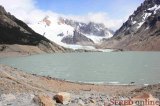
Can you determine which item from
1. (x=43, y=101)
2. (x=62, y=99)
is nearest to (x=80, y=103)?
(x=62, y=99)

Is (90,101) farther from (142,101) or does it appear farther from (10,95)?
(10,95)

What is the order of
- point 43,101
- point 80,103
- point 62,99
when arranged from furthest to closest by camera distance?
point 80,103 → point 62,99 → point 43,101

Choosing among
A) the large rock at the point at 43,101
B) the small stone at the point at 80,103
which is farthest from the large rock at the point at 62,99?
the small stone at the point at 80,103

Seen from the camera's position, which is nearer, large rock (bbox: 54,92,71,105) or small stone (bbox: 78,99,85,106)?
large rock (bbox: 54,92,71,105)

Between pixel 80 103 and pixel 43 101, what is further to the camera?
pixel 80 103

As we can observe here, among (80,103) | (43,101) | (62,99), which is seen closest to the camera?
(43,101)

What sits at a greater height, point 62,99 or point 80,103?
point 62,99

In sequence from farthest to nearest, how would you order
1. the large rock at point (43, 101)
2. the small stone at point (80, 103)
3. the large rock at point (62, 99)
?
the small stone at point (80, 103)
the large rock at point (62, 99)
the large rock at point (43, 101)

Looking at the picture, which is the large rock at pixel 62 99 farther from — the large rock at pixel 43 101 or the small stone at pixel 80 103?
the small stone at pixel 80 103

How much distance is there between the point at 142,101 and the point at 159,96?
6673mm

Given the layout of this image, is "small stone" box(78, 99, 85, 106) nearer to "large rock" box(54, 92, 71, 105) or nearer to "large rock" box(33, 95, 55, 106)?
"large rock" box(54, 92, 71, 105)

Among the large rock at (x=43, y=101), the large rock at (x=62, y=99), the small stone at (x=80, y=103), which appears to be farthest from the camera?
the small stone at (x=80, y=103)

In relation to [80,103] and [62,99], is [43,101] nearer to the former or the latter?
[62,99]

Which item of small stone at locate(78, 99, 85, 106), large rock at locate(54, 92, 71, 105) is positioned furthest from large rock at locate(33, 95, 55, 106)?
small stone at locate(78, 99, 85, 106)
